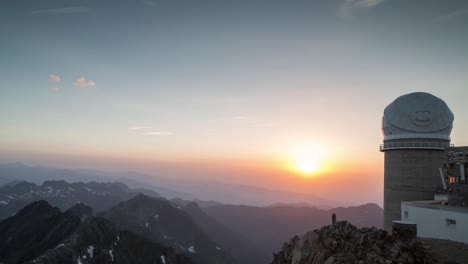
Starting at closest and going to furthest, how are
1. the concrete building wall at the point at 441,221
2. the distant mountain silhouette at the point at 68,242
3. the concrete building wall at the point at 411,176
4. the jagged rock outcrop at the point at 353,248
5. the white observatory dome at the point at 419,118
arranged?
the jagged rock outcrop at the point at 353,248
the concrete building wall at the point at 441,221
the concrete building wall at the point at 411,176
the white observatory dome at the point at 419,118
the distant mountain silhouette at the point at 68,242

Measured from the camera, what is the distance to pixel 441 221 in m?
27.2

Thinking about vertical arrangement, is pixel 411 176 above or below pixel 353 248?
above

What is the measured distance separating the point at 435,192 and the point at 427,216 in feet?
42.2

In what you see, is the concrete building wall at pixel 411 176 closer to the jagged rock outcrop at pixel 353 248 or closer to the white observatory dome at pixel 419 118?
the white observatory dome at pixel 419 118

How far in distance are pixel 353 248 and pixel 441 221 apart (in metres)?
14.3

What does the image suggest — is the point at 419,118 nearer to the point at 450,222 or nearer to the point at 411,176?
the point at 411,176

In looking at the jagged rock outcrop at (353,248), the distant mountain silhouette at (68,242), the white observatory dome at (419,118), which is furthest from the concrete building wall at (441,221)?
the distant mountain silhouette at (68,242)

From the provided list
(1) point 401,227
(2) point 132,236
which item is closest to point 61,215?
(2) point 132,236

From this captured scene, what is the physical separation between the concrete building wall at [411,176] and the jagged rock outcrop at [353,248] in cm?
2267

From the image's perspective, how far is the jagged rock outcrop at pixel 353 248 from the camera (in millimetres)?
16203

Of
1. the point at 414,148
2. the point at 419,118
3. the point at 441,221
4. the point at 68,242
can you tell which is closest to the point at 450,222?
the point at 441,221

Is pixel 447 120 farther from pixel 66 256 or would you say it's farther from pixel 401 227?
pixel 66 256

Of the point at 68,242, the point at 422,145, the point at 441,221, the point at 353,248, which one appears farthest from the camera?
the point at 68,242

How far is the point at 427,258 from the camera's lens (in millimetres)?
16562
